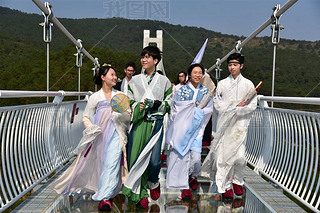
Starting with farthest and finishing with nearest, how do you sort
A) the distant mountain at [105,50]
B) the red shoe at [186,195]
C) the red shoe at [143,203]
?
the distant mountain at [105,50]
the red shoe at [186,195]
the red shoe at [143,203]

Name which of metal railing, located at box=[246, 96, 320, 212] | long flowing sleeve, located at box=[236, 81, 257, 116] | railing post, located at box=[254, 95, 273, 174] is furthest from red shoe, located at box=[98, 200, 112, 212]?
railing post, located at box=[254, 95, 273, 174]

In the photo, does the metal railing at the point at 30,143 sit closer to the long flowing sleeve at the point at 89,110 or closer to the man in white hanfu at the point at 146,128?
the long flowing sleeve at the point at 89,110

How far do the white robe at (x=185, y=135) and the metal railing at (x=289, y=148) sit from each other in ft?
3.08

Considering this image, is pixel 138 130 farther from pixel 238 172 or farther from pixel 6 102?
pixel 6 102

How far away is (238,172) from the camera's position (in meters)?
3.60

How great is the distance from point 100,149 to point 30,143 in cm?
80

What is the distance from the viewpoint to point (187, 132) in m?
3.54

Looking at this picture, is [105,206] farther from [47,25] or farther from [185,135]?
[47,25]

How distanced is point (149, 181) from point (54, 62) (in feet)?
138

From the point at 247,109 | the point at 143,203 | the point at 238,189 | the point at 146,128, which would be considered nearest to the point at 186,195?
the point at 143,203

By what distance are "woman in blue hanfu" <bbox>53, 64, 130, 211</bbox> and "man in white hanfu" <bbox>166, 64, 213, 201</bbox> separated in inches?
22.6

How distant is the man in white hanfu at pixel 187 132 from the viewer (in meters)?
3.46

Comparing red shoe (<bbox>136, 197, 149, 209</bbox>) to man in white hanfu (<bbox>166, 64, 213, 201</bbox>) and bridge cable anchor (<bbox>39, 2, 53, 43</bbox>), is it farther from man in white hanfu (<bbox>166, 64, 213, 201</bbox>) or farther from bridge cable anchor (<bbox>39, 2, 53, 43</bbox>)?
bridge cable anchor (<bbox>39, 2, 53, 43</bbox>)

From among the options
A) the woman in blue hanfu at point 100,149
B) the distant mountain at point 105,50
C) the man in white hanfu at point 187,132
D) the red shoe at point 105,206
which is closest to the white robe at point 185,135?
the man in white hanfu at point 187,132
